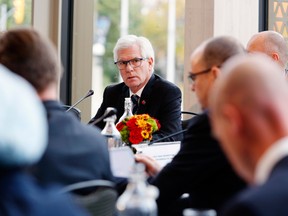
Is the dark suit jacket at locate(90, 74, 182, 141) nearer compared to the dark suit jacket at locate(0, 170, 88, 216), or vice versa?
the dark suit jacket at locate(0, 170, 88, 216)

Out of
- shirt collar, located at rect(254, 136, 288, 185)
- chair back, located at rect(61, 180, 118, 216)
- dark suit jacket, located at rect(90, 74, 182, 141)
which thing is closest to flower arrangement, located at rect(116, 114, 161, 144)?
dark suit jacket, located at rect(90, 74, 182, 141)

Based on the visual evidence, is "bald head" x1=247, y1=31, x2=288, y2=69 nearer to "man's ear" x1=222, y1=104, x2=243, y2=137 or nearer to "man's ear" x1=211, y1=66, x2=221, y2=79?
"man's ear" x1=211, y1=66, x2=221, y2=79

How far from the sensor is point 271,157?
4.76ft

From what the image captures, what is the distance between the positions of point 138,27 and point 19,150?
14.2 m

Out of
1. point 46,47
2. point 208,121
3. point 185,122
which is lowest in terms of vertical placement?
point 185,122

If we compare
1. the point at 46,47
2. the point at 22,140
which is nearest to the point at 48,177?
the point at 46,47

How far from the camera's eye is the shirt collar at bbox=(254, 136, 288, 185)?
1443mm

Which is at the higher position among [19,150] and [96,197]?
[19,150]

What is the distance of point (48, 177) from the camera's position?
2.22m

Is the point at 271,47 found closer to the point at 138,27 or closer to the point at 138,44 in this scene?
the point at 138,44

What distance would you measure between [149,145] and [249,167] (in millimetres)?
2141

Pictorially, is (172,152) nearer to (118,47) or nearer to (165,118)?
(165,118)

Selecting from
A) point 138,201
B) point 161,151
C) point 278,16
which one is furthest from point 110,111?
point 278,16

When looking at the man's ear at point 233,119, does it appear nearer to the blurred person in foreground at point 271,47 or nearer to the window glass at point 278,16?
the blurred person in foreground at point 271,47
